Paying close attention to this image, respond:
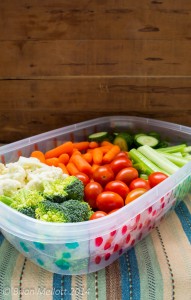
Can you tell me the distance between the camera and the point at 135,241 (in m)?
0.75

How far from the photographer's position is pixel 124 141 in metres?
1.09

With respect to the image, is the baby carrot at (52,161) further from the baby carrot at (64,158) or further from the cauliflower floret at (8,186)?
the cauliflower floret at (8,186)

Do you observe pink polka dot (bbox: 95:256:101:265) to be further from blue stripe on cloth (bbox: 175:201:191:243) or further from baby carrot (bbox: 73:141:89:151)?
baby carrot (bbox: 73:141:89:151)

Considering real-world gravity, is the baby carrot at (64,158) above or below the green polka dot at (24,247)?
above

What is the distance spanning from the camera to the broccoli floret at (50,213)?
0.66m

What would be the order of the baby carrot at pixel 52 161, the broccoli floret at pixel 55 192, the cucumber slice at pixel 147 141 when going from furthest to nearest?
the cucumber slice at pixel 147 141
the baby carrot at pixel 52 161
the broccoli floret at pixel 55 192

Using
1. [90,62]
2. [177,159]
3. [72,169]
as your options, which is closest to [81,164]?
[72,169]

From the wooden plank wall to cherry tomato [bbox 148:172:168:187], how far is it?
0.41 metres

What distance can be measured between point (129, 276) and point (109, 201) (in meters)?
0.15

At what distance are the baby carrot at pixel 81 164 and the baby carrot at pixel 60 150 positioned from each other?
5 cm

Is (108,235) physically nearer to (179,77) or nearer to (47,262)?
(47,262)

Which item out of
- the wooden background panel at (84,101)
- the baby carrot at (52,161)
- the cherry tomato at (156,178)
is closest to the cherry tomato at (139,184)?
the cherry tomato at (156,178)

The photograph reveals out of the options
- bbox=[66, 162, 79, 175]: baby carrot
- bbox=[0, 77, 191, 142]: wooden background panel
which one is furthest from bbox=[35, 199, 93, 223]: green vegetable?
bbox=[0, 77, 191, 142]: wooden background panel

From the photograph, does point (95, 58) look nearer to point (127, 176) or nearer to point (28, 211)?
point (127, 176)
